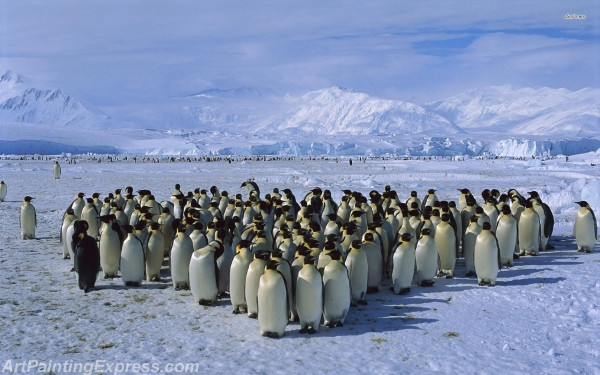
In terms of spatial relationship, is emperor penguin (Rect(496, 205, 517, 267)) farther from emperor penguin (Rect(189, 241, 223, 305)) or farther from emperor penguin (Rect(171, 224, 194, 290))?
emperor penguin (Rect(171, 224, 194, 290))

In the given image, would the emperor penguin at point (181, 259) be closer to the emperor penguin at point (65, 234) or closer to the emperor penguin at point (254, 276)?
the emperor penguin at point (254, 276)

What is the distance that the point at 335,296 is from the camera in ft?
20.0

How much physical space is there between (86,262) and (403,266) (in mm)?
3940

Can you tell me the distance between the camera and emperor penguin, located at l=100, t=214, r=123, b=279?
8172 mm

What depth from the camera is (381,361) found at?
17.1 ft

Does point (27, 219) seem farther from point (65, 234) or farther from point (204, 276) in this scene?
point (204, 276)

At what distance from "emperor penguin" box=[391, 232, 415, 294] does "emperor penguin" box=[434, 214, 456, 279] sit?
2.80 ft

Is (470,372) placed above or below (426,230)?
below

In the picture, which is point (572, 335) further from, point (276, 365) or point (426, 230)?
point (276, 365)

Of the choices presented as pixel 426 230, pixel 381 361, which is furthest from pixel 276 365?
pixel 426 230

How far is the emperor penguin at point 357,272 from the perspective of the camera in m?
→ 6.89

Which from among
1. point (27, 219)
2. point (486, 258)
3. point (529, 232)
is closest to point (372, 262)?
point (486, 258)

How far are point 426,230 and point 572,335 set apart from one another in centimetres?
239

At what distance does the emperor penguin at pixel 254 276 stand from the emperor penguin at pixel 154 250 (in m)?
2.07
